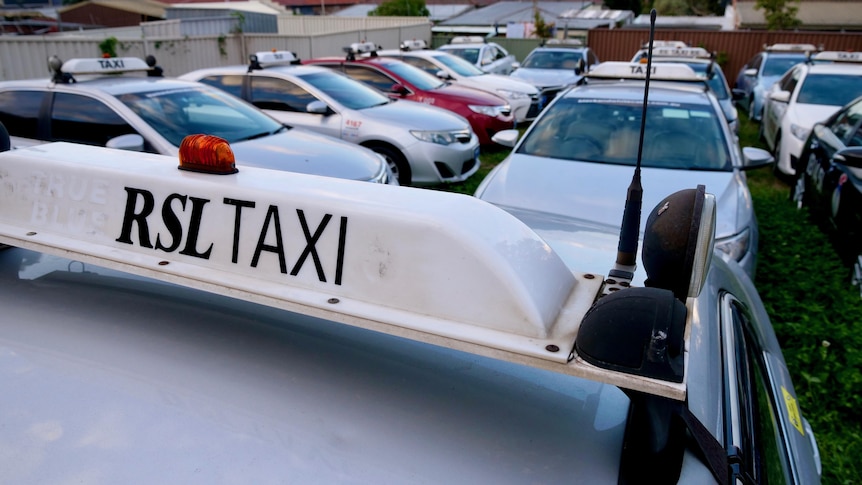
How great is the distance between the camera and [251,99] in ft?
→ 24.5

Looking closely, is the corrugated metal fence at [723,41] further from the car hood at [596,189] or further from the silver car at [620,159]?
the car hood at [596,189]

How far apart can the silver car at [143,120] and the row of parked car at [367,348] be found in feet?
11.4

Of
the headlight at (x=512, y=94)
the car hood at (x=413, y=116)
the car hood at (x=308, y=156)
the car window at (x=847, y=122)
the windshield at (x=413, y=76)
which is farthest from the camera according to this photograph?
the headlight at (x=512, y=94)

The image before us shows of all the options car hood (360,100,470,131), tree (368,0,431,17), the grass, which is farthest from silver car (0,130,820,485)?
tree (368,0,431,17)

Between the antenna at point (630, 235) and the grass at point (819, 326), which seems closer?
the antenna at point (630, 235)

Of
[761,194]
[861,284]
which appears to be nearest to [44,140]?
[861,284]

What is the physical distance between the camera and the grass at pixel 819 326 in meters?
3.11

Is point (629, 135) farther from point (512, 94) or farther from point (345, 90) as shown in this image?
point (512, 94)

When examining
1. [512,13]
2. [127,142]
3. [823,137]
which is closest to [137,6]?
[512,13]

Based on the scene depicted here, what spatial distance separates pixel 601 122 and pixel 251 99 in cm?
426

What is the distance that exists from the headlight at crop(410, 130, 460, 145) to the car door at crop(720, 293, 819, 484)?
5254 mm

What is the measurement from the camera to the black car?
4805 millimetres

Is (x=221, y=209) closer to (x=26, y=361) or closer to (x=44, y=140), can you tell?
(x=26, y=361)

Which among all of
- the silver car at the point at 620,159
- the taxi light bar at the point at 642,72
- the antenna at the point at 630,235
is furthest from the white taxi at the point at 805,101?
the antenna at the point at 630,235
